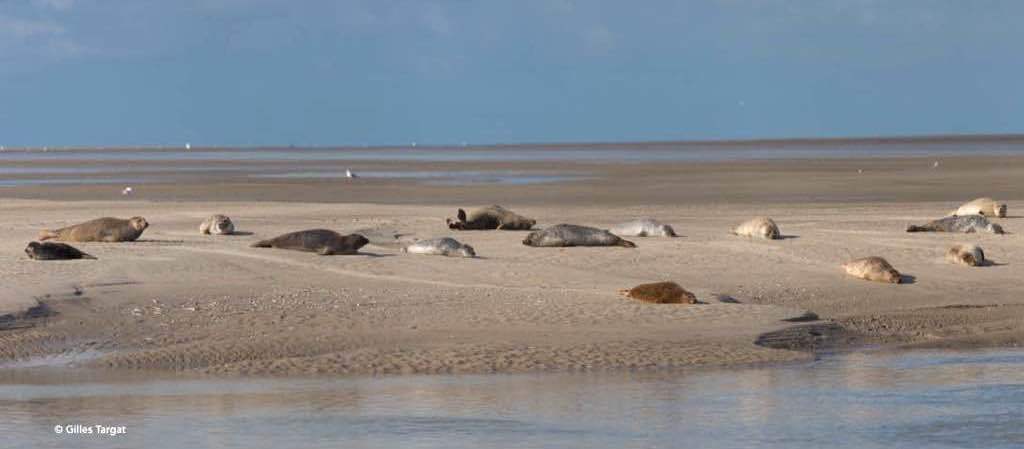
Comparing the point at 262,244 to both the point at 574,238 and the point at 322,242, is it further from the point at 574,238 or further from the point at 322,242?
the point at 574,238

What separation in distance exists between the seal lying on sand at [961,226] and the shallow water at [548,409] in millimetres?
7294

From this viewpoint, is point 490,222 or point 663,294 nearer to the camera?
point 663,294

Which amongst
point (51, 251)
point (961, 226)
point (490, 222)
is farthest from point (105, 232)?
point (961, 226)

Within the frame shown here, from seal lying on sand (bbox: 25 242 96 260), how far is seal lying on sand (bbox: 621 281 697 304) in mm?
5444

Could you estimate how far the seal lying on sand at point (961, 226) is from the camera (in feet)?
58.0

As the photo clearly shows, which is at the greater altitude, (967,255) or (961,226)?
(961,226)

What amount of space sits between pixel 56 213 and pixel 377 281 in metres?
11.9

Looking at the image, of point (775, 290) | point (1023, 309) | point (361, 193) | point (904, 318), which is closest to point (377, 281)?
point (775, 290)

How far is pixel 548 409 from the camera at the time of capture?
8883 millimetres

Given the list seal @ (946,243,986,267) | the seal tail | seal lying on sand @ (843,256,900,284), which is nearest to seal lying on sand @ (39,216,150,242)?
the seal tail

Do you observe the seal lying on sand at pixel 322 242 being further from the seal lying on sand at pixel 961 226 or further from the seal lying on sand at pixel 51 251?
the seal lying on sand at pixel 961 226

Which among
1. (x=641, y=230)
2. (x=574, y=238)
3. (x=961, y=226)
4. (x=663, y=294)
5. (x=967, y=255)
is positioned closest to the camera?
(x=663, y=294)

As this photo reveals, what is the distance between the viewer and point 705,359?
10.6 m

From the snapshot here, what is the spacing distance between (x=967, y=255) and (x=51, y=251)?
29.0 feet
